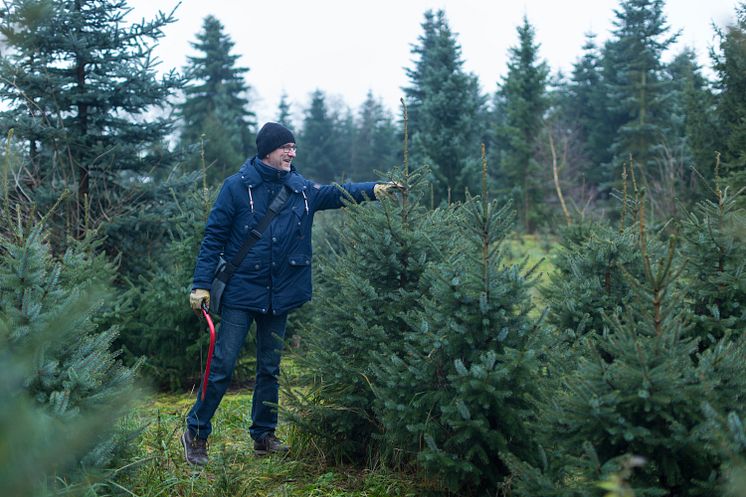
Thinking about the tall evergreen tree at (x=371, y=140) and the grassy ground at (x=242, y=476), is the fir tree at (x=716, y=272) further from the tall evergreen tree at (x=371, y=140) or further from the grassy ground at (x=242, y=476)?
the tall evergreen tree at (x=371, y=140)

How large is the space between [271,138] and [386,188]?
0.91m

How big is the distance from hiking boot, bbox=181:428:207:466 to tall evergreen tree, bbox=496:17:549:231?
94.5 feet

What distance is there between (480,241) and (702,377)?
126 centimetres

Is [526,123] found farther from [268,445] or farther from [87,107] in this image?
[268,445]

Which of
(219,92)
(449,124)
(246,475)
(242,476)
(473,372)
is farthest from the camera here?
(219,92)

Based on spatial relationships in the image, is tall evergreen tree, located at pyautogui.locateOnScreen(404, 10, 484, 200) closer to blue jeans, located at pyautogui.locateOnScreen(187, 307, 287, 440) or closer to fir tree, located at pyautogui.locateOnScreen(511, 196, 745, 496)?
blue jeans, located at pyautogui.locateOnScreen(187, 307, 287, 440)

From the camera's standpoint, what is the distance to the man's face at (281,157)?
500cm

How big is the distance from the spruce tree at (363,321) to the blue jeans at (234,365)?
11.3 inches

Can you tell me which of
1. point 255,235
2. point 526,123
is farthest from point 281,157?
point 526,123

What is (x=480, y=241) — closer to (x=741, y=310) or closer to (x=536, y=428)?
(x=536, y=428)

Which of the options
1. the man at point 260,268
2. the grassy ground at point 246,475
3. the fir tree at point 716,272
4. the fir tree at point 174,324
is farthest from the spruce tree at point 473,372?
the fir tree at point 174,324

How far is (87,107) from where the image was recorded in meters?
9.75

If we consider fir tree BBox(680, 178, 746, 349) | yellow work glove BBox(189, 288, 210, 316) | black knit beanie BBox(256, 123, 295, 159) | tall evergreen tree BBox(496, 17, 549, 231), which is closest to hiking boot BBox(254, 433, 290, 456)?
yellow work glove BBox(189, 288, 210, 316)

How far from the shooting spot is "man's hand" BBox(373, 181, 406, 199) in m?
4.81
